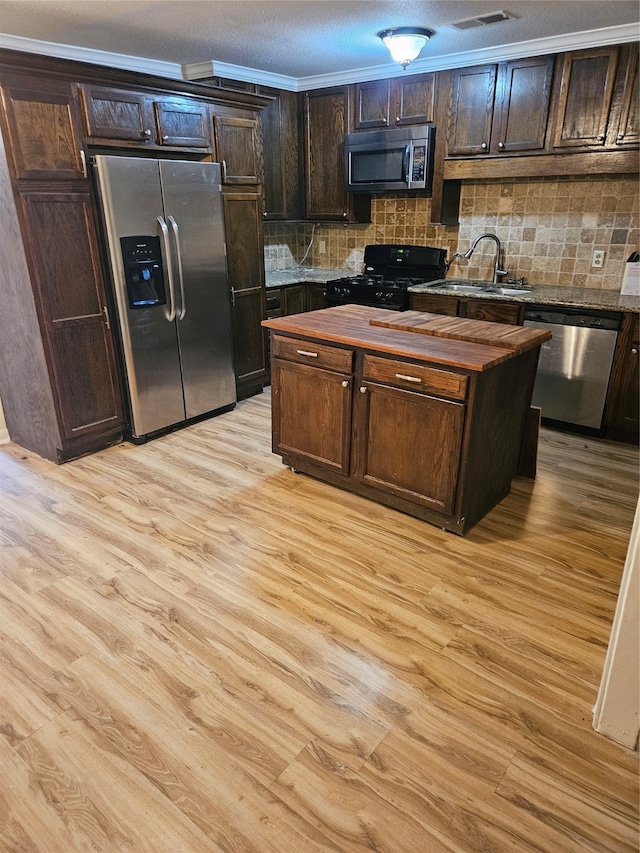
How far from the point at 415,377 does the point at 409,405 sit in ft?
0.47

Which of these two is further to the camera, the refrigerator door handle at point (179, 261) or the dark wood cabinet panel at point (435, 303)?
the dark wood cabinet panel at point (435, 303)

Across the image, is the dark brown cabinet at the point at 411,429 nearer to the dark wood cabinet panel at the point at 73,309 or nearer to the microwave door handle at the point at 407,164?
the dark wood cabinet panel at the point at 73,309

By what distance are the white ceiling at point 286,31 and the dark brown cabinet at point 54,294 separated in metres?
0.56

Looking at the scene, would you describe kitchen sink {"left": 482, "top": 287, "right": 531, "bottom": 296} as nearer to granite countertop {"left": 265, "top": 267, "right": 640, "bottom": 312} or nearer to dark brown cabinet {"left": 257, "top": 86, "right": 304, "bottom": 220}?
granite countertop {"left": 265, "top": 267, "right": 640, "bottom": 312}

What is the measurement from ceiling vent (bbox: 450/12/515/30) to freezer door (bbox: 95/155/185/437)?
1955mm

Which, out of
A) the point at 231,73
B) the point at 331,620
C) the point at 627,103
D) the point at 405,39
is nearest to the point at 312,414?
the point at 331,620

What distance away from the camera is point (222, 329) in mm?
4059

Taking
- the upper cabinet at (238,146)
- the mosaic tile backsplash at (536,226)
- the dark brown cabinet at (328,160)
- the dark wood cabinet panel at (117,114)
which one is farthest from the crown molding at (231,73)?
the mosaic tile backsplash at (536,226)

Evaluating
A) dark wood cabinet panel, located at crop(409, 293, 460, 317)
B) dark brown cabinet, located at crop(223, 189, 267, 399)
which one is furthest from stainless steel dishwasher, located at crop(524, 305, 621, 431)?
dark brown cabinet, located at crop(223, 189, 267, 399)

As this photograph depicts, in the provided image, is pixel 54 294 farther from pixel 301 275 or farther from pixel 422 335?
pixel 301 275

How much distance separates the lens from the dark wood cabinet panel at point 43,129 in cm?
280

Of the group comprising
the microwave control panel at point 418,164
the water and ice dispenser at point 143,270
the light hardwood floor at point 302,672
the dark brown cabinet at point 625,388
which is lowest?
the light hardwood floor at point 302,672

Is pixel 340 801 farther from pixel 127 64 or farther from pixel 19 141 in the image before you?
pixel 127 64

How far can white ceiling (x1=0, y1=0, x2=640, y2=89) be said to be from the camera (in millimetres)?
2910
